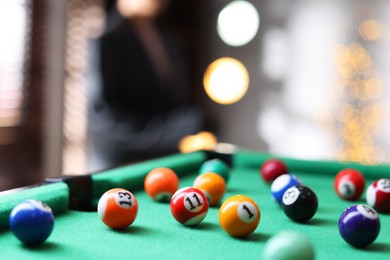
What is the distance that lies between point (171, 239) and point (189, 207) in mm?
138

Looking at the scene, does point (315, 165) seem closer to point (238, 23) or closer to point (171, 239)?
point (171, 239)

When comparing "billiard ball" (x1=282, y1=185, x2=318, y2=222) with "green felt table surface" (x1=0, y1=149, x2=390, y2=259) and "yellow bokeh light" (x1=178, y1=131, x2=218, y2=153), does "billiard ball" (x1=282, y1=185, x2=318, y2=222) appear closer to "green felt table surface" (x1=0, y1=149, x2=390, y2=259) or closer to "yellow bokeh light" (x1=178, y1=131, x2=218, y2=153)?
"green felt table surface" (x1=0, y1=149, x2=390, y2=259)

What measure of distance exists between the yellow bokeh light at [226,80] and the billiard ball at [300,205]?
3.38 meters

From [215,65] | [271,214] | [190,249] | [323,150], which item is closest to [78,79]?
[215,65]

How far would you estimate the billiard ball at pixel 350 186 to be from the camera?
189 cm

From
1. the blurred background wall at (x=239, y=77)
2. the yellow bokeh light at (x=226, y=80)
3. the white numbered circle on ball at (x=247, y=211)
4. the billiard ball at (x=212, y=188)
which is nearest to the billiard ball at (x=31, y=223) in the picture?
the white numbered circle on ball at (x=247, y=211)

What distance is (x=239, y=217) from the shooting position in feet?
4.43

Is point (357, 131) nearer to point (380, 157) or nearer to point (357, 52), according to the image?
point (380, 157)

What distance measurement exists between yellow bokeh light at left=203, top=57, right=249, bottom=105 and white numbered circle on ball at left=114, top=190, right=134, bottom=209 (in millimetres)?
3512

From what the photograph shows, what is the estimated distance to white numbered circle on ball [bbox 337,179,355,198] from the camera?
74.8 inches

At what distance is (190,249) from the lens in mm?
1230

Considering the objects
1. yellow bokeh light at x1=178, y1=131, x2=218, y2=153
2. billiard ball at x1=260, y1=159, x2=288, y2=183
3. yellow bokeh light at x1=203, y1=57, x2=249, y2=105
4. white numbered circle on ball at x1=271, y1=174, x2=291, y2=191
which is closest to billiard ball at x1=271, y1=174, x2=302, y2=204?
white numbered circle on ball at x1=271, y1=174, x2=291, y2=191

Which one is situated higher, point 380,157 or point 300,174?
point 300,174

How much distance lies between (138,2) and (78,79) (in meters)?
0.82
